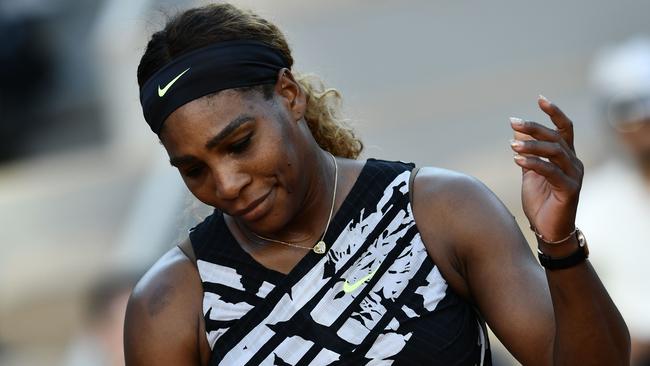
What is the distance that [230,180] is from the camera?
2.92 metres

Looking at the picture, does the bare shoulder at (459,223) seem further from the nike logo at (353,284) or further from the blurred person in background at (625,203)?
the blurred person in background at (625,203)

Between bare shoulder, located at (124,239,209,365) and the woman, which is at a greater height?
the woman

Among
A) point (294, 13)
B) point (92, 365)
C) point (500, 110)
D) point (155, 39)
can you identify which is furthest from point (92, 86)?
point (155, 39)

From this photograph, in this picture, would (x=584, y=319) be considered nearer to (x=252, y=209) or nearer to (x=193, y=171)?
(x=252, y=209)

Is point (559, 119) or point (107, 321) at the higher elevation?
point (559, 119)

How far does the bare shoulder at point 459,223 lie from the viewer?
3.04m

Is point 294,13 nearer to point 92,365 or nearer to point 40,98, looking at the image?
point 40,98

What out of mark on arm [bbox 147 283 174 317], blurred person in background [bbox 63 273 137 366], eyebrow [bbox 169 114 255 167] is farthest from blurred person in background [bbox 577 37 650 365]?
eyebrow [bbox 169 114 255 167]

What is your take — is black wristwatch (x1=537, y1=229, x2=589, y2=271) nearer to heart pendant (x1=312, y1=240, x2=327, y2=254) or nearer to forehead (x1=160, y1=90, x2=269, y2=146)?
heart pendant (x1=312, y1=240, x2=327, y2=254)

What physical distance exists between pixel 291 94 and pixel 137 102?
552 cm

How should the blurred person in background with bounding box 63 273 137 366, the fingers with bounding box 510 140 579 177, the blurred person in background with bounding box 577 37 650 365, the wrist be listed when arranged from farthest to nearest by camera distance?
the blurred person in background with bounding box 63 273 137 366 → the blurred person in background with bounding box 577 37 650 365 → the wrist → the fingers with bounding box 510 140 579 177

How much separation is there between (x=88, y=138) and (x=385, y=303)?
7.10 m

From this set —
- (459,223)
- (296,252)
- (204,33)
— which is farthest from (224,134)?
(459,223)

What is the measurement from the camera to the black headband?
9.68 feet
